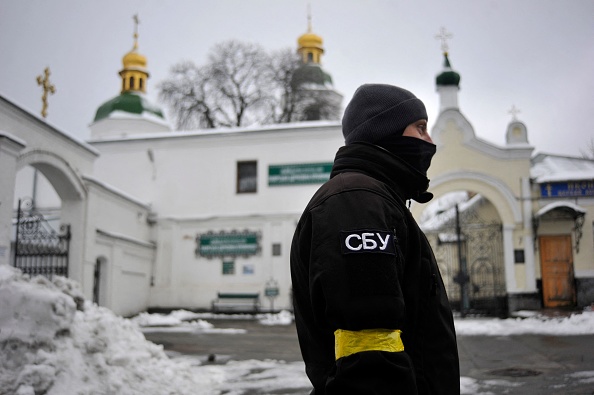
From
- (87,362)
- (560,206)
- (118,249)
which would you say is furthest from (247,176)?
(87,362)

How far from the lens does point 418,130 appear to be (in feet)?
6.98

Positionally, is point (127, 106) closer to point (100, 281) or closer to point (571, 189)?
point (100, 281)

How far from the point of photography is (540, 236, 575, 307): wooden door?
59.2 feet

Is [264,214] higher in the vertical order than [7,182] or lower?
higher

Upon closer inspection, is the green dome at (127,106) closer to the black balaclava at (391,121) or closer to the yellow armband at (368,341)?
the black balaclava at (391,121)

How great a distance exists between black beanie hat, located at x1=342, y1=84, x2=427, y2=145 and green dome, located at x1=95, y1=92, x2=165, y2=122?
3067 cm

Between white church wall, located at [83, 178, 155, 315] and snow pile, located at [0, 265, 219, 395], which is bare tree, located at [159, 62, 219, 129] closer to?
white church wall, located at [83, 178, 155, 315]

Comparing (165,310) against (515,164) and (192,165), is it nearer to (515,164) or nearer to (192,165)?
(192,165)

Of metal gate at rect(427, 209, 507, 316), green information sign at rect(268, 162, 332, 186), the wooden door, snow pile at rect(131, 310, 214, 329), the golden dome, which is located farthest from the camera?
the golden dome

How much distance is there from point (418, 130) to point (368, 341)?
893mm

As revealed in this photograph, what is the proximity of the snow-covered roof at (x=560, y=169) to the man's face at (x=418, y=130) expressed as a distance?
59.3 ft

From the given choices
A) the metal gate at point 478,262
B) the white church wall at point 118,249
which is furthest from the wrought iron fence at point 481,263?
the white church wall at point 118,249

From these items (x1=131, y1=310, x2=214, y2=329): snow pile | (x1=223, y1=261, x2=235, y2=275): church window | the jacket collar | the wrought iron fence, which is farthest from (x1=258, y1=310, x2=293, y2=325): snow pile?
the jacket collar

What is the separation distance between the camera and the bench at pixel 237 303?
20.0 m
